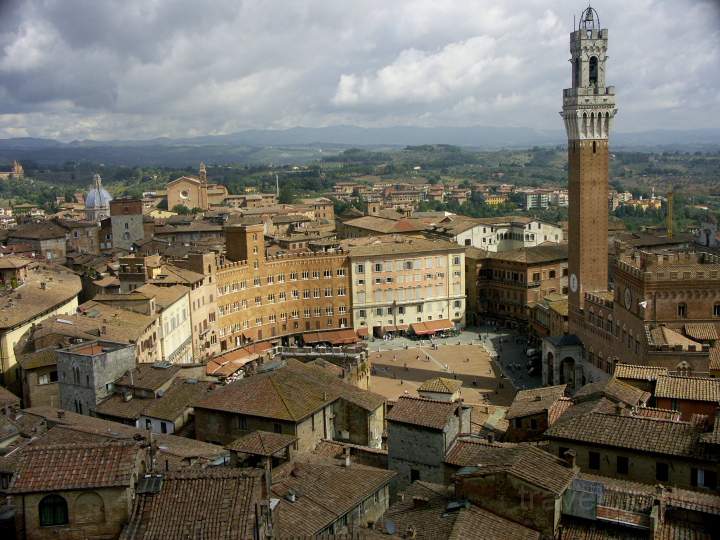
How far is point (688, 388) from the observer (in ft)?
103

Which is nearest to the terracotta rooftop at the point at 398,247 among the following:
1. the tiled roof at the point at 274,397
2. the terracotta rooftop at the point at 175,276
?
the terracotta rooftop at the point at 175,276

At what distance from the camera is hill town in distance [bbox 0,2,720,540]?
19531 millimetres

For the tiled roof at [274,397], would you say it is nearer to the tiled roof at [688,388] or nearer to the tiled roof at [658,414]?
the tiled roof at [658,414]

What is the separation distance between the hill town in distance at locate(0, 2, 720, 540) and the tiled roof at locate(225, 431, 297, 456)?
109 mm

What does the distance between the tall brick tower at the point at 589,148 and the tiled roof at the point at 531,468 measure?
4403 centimetres

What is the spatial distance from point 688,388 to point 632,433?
7702 millimetres

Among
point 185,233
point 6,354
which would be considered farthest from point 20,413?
point 185,233

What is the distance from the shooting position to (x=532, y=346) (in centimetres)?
7369

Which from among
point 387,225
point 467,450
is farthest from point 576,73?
point 467,450

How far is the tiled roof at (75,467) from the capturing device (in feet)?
55.4

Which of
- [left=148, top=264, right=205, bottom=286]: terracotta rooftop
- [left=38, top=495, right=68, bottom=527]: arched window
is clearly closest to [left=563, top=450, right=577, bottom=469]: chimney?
[left=38, top=495, right=68, bottom=527]: arched window

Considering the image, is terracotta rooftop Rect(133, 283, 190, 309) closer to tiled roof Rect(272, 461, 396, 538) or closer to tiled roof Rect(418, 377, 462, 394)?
tiled roof Rect(418, 377, 462, 394)

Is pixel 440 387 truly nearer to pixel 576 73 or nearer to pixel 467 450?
pixel 467 450

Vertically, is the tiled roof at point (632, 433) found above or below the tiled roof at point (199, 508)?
below
